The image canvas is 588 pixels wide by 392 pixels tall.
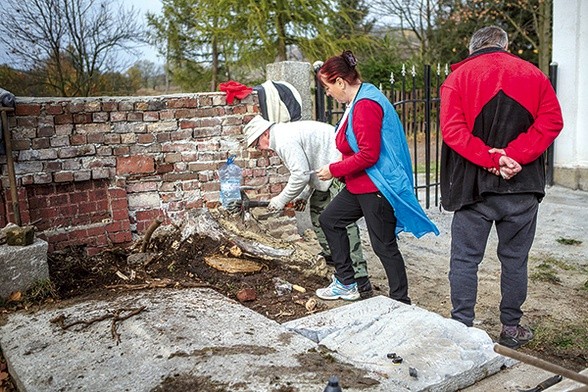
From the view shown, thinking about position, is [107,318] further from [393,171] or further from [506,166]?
[506,166]

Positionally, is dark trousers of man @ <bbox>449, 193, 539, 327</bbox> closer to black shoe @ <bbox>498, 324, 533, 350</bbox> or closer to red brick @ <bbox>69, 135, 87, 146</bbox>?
black shoe @ <bbox>498, 324, 533, 350</bbox>

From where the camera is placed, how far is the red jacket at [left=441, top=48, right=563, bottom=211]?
3043mm

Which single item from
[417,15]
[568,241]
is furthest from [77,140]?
[417,15]

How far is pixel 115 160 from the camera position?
4.68 metres

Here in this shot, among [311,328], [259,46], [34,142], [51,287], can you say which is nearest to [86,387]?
[311,328]

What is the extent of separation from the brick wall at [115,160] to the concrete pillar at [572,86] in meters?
5.14

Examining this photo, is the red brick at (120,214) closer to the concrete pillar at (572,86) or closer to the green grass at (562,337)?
the green grass at (562,337)

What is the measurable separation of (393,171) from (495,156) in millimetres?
676

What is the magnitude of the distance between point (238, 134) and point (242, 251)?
50.6 inches

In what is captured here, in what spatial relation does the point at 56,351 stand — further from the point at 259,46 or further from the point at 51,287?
the point at 259,46

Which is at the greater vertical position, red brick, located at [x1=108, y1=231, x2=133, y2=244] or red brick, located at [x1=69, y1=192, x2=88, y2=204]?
red brick, located at [x1=69, y1=192, x2=88, y2=204]

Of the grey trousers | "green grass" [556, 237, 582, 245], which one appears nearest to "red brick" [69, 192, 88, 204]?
the grey trousers

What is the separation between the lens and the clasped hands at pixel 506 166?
2.99 meters

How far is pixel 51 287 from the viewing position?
3746mm
